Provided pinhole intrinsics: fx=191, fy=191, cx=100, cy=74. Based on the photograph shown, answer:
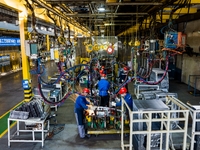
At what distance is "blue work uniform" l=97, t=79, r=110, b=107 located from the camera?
7.83m

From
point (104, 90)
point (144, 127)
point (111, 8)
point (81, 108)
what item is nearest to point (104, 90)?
point (104, 90)

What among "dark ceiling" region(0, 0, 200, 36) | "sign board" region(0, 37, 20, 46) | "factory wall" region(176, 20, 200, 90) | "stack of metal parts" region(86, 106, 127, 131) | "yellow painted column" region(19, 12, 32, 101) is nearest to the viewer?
"stack of metal parts" region(86, 106, 127, 131)

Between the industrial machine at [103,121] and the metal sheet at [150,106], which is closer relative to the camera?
the metal sheet at [150,106]

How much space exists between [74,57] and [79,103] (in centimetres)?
970

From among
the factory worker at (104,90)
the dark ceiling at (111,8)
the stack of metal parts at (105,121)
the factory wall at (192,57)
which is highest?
the dark ceiling at (111,8)

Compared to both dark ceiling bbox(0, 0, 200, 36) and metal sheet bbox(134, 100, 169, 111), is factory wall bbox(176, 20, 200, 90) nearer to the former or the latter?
dark ceiling bbox(0, 0, 200, 36)

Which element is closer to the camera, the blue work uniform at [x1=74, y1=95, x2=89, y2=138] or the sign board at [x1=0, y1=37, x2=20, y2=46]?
the blue work uniform at [x1=74, y1=95, x2=89, y2=138]

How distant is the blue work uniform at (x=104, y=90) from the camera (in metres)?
7.83

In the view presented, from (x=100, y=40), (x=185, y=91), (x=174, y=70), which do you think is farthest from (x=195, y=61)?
(x=100, y=40)

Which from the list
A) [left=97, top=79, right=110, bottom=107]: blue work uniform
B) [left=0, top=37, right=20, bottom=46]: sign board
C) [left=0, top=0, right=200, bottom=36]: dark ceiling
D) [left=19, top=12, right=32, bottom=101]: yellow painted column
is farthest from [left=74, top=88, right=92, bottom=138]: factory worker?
[left=0, top=37, right=20, bottom=46]: sign board

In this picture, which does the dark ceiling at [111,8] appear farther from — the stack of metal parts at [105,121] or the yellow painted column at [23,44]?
the stack of metal parts at [105,121]

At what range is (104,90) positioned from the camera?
311 inches

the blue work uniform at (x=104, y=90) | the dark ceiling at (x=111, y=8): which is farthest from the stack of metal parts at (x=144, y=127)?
the dark ceiling at (x=111, y=8)

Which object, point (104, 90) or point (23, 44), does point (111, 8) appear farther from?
point (23, 44)
